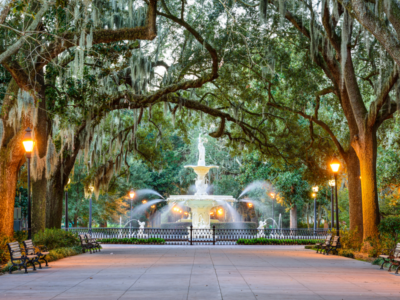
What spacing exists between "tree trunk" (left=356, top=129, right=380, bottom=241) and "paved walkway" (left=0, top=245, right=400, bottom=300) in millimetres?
2074

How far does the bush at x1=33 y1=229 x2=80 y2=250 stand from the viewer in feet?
53.1

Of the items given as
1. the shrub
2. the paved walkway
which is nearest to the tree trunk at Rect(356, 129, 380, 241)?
the shrub

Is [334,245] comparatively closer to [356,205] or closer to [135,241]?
[356,205]

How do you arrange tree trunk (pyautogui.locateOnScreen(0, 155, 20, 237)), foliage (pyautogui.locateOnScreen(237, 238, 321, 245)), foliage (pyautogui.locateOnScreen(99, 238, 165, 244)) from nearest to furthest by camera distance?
tree trunk (pyautogui.locateOnScreen(0, 155, 20, 237))
foliage (pyautogui.locateOnScreen(237, 238, 321, 245))
foliage (pyautogui.locateOnScreen(99, 238, 165, 244))

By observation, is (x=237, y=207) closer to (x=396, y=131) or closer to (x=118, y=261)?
(x=396, y=131)

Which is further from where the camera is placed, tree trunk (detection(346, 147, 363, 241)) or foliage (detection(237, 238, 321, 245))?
foliage (detection(237, 238, 321, 245))

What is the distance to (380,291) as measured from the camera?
9.06 metres

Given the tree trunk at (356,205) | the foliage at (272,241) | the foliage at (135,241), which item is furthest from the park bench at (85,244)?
the tree trunk at (356,205)

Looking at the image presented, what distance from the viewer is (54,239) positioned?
17.2 m

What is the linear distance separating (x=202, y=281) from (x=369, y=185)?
8.78m

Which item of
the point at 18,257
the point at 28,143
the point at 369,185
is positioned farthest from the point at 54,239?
the point at 369,185

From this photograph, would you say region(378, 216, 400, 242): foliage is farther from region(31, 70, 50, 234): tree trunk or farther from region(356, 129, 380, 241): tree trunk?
region(31, 70, 50, 234): tree trunk

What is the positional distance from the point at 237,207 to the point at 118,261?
44.4 m

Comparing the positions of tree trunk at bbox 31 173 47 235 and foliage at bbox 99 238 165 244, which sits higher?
tree trunk at bbox 31 173 47 235
